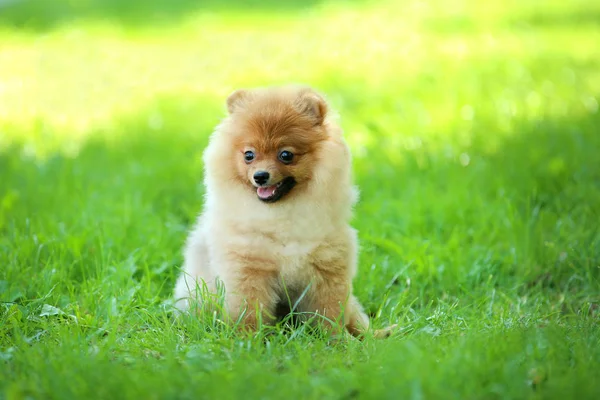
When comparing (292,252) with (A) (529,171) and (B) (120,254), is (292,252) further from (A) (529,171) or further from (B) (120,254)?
(A) (529,171)

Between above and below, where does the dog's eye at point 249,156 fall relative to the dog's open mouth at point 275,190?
above

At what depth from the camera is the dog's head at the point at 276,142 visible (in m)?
3.50

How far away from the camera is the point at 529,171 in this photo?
5.72 m

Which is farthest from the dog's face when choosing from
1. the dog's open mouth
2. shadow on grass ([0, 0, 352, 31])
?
shadow on grass ([0, 0, 352, 31])

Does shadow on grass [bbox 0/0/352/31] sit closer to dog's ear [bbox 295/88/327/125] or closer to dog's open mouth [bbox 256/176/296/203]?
dog's ear [bbox 295/88/327/125]

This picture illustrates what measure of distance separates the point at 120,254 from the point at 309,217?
64.3 inches

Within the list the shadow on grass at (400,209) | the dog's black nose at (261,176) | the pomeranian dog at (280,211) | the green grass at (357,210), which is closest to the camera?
the green grass at (357,210)

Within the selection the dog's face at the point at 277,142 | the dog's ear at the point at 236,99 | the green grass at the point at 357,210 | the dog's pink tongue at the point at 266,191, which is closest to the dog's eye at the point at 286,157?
the dog's face at the point at 277,142

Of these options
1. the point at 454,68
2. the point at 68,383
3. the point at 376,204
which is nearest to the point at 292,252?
the point at 68,383

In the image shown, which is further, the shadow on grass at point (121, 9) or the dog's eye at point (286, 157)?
the shadow on grass at point (121, 9)

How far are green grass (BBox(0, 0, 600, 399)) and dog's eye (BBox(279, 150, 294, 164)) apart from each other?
82cm

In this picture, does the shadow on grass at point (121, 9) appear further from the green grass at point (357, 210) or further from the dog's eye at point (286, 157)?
the dog's eye at point (286, 157)

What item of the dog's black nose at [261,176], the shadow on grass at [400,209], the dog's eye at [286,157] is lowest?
the shadow on grass at [400,209]

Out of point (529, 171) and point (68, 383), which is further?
point (529, 171)
